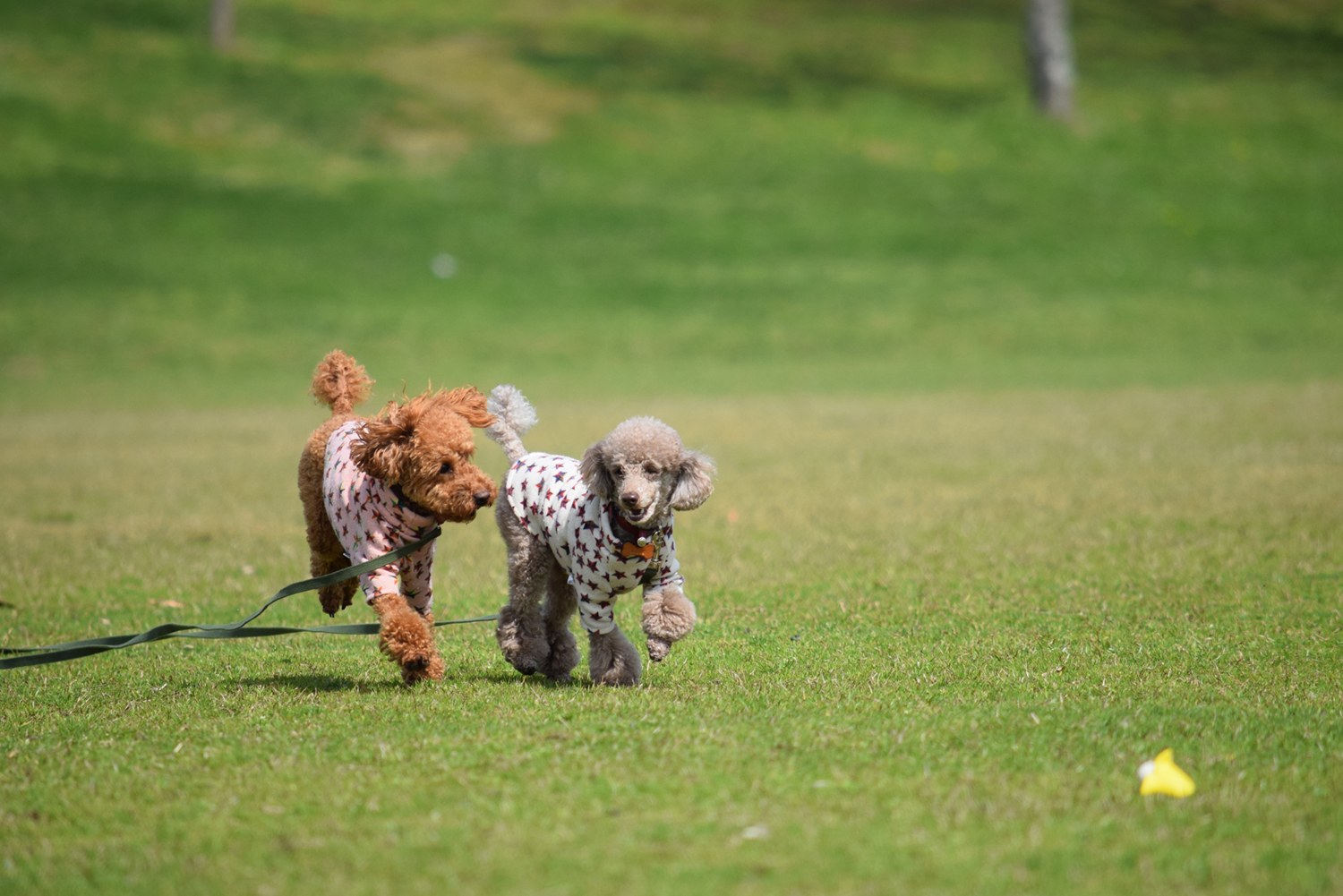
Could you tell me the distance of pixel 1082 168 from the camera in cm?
2842

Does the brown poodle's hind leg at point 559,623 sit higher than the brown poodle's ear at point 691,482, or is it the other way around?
the brown poodle's ear at point 691,482

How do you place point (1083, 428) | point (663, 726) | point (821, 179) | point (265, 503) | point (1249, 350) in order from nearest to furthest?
point (663, 726), point (265, 503), point (1083, 428), point (1249, 350), point (821, 179)

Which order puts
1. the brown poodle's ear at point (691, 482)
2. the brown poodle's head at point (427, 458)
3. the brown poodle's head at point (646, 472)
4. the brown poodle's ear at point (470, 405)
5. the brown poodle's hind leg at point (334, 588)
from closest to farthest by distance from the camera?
the brown poodle's head at point (646, 472)
the brown poodle's ear at point (691, 482)
the brown poodle's head at point (427, 458)
the brown poodle's ear at point (470, 405)
the brown poodle's hind leg at point (334, 588)

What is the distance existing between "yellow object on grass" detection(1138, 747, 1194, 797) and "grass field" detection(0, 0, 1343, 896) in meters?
0.08

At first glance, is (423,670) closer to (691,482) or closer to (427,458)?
(427,458)

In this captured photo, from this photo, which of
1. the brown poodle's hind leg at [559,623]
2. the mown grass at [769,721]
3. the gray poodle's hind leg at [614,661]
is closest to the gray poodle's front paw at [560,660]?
the brown poodle's hind leg at [559,623]

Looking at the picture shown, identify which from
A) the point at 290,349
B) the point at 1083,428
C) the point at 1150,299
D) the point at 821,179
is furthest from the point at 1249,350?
the point at 290,349

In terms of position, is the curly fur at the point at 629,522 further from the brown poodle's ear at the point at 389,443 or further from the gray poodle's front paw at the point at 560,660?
the brown poodle's ear at the point at 389,443

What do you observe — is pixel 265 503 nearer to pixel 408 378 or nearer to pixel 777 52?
pixel 408 378

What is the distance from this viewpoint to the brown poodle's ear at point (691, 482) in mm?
5105

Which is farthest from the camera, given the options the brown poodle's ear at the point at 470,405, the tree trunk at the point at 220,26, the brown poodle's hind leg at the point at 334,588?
the tree trunk at the point at 220,26

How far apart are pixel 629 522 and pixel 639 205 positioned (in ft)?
74.7

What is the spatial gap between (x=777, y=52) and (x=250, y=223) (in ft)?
54.3

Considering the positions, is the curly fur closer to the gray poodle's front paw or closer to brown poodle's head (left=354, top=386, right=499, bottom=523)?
the gray poodle's front paw
